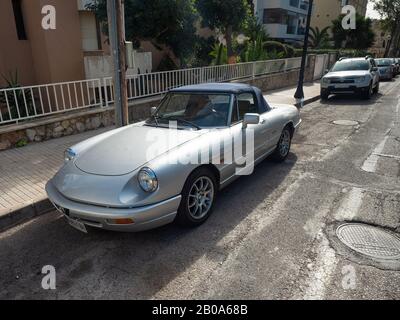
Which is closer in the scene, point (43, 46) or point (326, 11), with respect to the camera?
point (43, 46)

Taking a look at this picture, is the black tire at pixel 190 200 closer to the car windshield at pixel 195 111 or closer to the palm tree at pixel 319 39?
the car windshield at pixel 195 111

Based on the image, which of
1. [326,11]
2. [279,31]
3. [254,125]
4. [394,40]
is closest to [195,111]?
[254,125]

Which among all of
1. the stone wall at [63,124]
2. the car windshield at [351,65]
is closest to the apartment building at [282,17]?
the car windshield at [351,65]

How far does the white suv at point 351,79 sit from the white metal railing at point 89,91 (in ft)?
10.7

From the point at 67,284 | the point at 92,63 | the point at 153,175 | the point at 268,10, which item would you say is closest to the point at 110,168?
the point at 153,175

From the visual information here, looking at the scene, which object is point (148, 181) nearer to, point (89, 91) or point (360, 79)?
point (89, 91)

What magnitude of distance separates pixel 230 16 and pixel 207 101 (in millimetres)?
9758

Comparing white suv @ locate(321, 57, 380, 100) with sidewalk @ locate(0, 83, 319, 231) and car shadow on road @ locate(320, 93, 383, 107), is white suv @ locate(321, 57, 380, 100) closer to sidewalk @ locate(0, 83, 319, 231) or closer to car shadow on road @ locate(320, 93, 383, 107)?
car shadow on road @ locate(320, 93, 383, 107)

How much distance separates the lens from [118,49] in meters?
5.23

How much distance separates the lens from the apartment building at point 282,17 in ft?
110

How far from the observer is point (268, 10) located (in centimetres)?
3525

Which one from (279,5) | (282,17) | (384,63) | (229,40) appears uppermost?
(279,5)

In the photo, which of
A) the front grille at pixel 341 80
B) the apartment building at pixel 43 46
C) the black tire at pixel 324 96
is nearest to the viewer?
the apartment building at pixel 43 46

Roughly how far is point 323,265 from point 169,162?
178 centimetres
